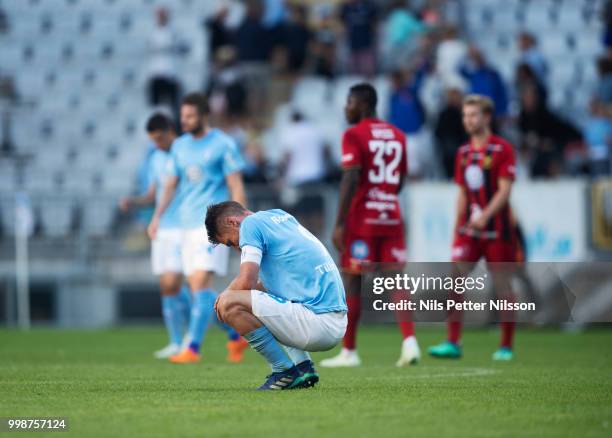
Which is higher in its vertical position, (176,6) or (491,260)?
(176,6)

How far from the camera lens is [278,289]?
8648 mm

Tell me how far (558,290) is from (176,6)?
1173 cm

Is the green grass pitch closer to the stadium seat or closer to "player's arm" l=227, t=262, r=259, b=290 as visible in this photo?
"player's arm" l=227, t=262, r=259, b=290

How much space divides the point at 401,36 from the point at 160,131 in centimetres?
978

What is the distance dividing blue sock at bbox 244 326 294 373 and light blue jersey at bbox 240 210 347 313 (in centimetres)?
28

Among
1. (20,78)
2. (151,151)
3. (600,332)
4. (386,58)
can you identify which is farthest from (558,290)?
(20,78)

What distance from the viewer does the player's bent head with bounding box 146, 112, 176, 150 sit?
14.2 metres

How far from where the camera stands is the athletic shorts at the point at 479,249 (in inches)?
511

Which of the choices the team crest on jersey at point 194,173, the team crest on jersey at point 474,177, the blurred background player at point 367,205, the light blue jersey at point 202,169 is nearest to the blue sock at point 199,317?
the light blue jersey at point 202,169

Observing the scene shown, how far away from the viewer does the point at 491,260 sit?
13.0m

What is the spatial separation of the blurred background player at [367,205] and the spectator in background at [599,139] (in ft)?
24.3

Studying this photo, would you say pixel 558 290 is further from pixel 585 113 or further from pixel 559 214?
pixel 585 113

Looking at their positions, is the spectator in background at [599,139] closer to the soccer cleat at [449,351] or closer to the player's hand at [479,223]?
the player's hand at [479,223]

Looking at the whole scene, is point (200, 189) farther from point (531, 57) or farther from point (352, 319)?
point (531, 57)
